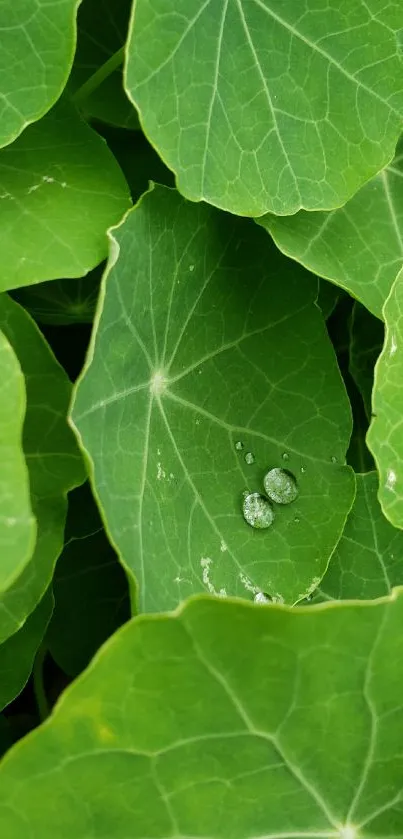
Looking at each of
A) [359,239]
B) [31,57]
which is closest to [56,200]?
[31,57]

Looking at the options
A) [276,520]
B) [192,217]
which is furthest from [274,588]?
[192,217]

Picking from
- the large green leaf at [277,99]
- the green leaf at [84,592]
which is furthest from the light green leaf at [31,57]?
the green leaf at [84,592]

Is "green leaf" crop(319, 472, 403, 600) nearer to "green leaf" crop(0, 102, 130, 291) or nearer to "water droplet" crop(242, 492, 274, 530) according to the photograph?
"water droplet" crop(242, 492, 274, 530)

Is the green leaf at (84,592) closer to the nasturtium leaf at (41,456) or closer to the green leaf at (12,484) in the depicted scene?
the nasturtium leaf at (41,456)

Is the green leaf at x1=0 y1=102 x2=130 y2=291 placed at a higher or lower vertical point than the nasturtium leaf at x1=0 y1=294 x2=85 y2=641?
higher

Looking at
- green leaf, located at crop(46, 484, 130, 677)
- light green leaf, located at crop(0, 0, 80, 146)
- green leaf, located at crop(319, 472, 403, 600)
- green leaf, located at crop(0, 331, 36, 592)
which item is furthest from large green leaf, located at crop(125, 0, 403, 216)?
green leaf, located at crop(46, 484, 130, 677)
